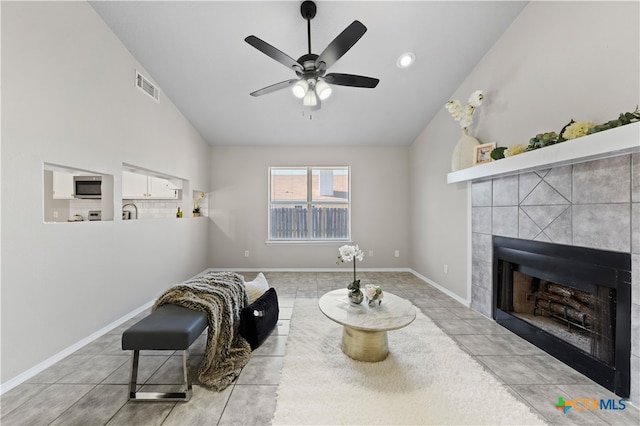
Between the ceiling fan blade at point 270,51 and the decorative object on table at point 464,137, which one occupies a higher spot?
the ceiling fan blade at point 270,51

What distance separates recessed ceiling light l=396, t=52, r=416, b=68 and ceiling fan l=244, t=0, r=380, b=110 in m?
0.99

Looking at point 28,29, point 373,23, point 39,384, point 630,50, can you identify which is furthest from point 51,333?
point 630,50

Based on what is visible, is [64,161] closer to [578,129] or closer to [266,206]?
[266,206]

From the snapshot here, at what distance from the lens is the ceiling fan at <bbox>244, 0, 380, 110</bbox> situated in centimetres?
198

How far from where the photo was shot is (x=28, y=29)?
1922 millimetres

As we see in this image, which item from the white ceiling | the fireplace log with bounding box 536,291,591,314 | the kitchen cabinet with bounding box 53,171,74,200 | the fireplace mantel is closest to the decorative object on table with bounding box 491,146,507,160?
the fireplace mantel

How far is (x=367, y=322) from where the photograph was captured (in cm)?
197

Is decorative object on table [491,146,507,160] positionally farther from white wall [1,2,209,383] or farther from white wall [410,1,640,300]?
white wall [1,2,209,383]

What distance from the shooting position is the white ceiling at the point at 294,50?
255 centimetres

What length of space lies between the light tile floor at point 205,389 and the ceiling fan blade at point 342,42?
2.53m

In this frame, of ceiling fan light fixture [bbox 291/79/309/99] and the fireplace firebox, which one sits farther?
ceiling fan light fixture [bbox 291/79/309/99]

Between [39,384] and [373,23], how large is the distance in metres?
4.20

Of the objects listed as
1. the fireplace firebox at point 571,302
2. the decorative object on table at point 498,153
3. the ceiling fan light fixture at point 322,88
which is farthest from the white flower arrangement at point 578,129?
the ceiling fan light fixture at point 322,88

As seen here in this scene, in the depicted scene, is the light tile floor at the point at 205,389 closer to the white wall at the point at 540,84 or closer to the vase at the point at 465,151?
the white wall at the point at 540,84
